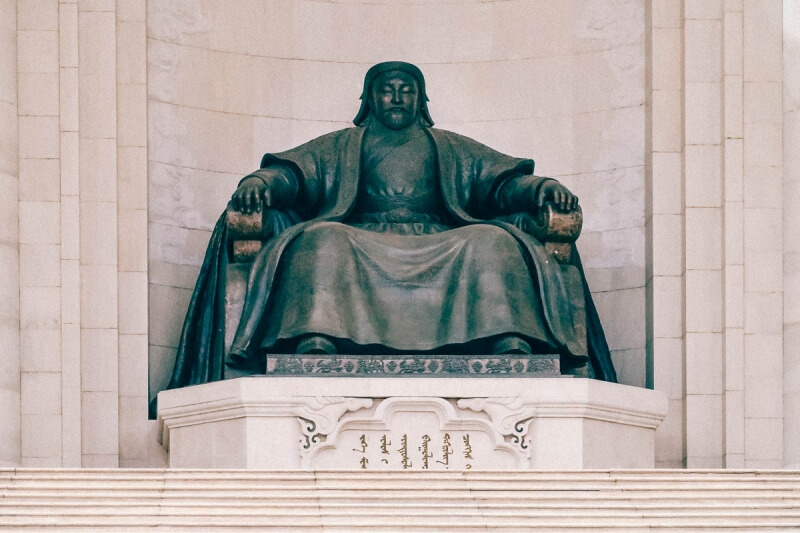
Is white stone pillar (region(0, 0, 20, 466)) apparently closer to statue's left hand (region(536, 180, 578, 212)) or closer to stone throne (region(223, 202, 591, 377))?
stone throne (region(223, 202, 591, 377))

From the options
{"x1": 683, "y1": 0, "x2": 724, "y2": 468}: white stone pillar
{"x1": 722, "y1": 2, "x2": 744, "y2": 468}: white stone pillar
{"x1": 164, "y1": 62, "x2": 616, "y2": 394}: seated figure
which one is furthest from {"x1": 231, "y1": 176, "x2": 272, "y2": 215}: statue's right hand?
{"x1": 722, "y1": 2, "x2": 744, "y2": 468}: white stone pillar

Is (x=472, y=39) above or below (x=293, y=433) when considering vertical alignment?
above

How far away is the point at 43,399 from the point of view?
1263 cm

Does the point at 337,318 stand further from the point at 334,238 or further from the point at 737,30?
the point at 737,30

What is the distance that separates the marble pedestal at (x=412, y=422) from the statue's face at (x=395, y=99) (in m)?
2.16

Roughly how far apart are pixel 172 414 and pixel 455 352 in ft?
5.50

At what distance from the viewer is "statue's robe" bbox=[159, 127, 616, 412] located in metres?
12.4

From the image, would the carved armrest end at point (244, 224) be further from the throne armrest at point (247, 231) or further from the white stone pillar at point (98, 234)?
the white stone pillar at point (98, 234)

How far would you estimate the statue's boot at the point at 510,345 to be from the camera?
12156mm

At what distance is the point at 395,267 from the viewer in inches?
489

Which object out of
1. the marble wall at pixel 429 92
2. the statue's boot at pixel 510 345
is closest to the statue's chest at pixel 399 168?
the marble wall at pixel 429 92

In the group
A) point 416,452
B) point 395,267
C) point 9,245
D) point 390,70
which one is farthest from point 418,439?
point 9,245

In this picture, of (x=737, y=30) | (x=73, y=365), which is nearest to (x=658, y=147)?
(x=737, y=30)

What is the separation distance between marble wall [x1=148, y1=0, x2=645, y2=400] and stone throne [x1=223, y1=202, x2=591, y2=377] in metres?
0.98
